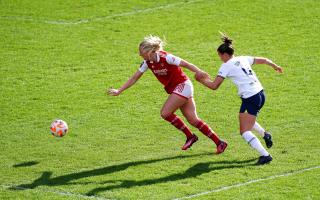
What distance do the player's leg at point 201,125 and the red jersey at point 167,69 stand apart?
460mm

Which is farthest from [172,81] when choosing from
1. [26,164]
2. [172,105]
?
[26,164]

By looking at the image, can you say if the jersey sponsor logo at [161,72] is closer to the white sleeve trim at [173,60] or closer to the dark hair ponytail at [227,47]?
the white sleeve trim at [173,60]

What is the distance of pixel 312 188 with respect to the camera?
11516 mm

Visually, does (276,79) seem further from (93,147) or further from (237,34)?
(93,147)

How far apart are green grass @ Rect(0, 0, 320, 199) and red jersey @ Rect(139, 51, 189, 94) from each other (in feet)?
4.68

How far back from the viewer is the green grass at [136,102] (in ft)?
40.5

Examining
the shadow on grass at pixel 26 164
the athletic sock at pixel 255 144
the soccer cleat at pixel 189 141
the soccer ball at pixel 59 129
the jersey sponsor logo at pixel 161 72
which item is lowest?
the shadow on grass at pixel 26 164

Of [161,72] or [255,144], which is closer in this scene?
[255,144]

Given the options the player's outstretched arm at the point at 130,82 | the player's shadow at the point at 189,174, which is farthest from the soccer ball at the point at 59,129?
the player's shadow at the point at 189,174

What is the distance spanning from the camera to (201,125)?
13.7m

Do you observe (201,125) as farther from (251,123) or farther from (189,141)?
(251,123)

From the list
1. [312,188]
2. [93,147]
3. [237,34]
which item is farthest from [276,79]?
[312,188]

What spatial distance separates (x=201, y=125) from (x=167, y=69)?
129 cm

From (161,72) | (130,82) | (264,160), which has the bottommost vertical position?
(264,160)
